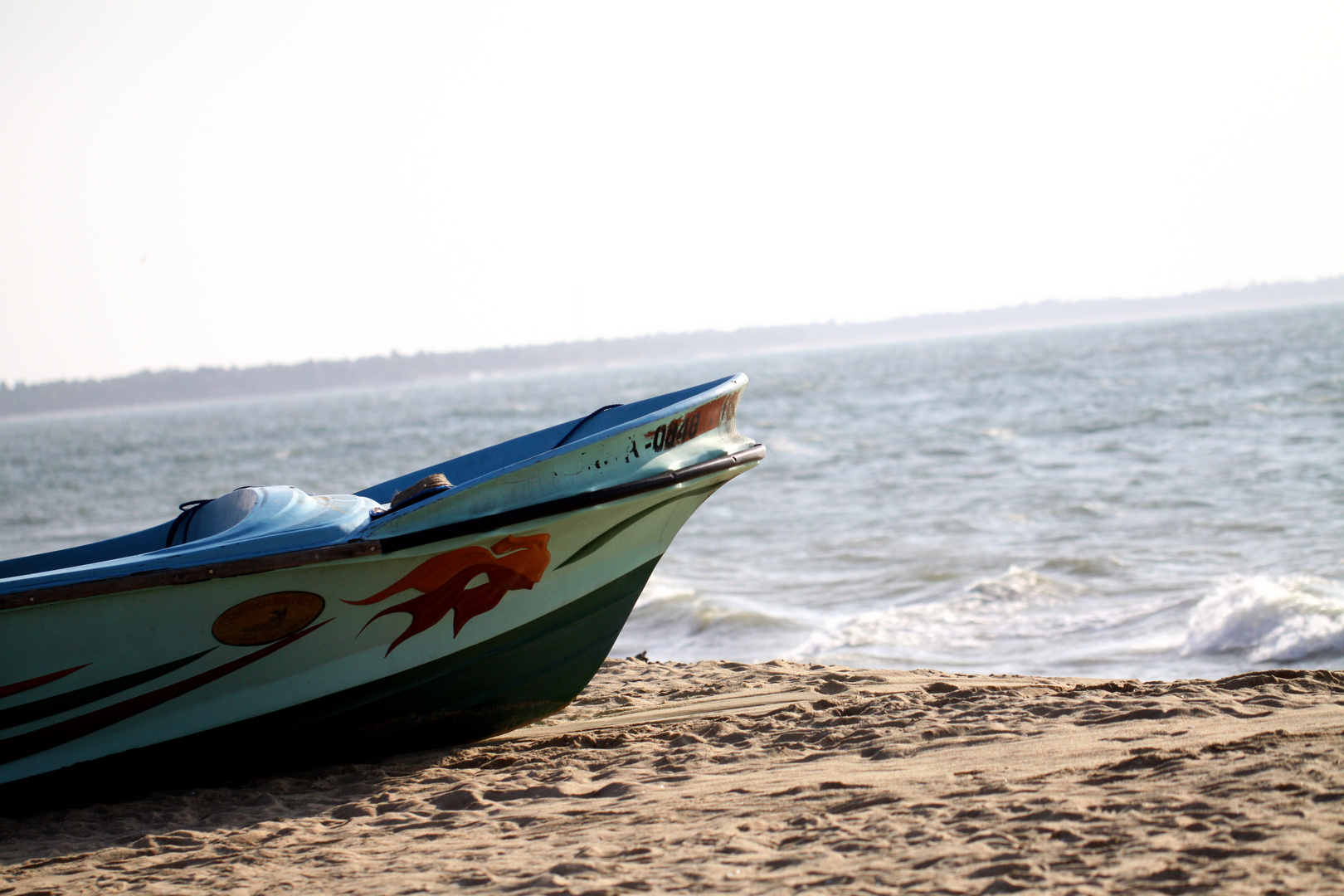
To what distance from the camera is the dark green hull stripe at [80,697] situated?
3691mm

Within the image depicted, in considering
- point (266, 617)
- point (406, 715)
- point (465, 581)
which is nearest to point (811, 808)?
point (465, 581)

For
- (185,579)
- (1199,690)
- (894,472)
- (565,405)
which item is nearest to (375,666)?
(185,579)

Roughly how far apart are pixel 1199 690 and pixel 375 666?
3.38 m

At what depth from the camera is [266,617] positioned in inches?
150

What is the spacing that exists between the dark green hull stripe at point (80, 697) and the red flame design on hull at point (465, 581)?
701 mm

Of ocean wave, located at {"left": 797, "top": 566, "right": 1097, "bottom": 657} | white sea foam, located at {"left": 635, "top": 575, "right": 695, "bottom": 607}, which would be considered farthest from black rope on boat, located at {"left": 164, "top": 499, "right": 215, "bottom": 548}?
white sea foam, located at {"left": 635, "top": 575, "right": 695, "bottom": 607}

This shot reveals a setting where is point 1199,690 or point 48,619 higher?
point 48,619

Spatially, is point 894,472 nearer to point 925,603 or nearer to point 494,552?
point 925,603

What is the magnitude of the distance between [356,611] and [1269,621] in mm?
5647

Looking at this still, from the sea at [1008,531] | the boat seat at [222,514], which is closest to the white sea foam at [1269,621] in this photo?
the sea at [1008,531]

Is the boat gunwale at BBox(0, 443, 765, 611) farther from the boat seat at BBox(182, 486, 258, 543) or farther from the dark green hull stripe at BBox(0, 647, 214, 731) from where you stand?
the boat seat at BBox(182, 486, 258, 543)

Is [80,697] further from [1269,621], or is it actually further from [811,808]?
[1269,621]

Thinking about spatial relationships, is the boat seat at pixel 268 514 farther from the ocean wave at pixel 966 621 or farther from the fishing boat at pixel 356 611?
the ocean wave at pixel 966 621

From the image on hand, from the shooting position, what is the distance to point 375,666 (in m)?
4.01
